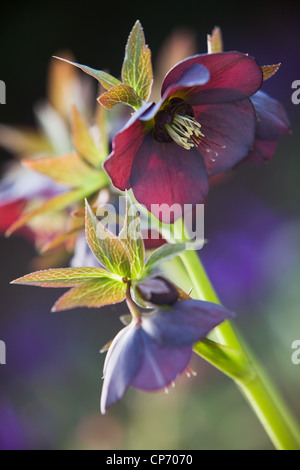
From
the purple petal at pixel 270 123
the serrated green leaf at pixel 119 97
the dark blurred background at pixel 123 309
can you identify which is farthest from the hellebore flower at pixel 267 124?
the dark blurred background at pixel 123 309

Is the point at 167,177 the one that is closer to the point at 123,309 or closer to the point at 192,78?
the point at 192,78

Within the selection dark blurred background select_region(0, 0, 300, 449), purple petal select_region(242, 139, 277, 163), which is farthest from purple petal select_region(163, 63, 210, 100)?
dark blurred background select_region(0, 0, 300, 449)

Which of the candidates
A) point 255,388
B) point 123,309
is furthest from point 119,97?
point 123,309

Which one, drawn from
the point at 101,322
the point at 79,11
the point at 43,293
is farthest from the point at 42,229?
the point at 79,11

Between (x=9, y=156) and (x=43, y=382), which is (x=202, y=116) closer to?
(x=43, y=382)

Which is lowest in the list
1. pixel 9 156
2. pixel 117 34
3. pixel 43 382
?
pixel 43 382
